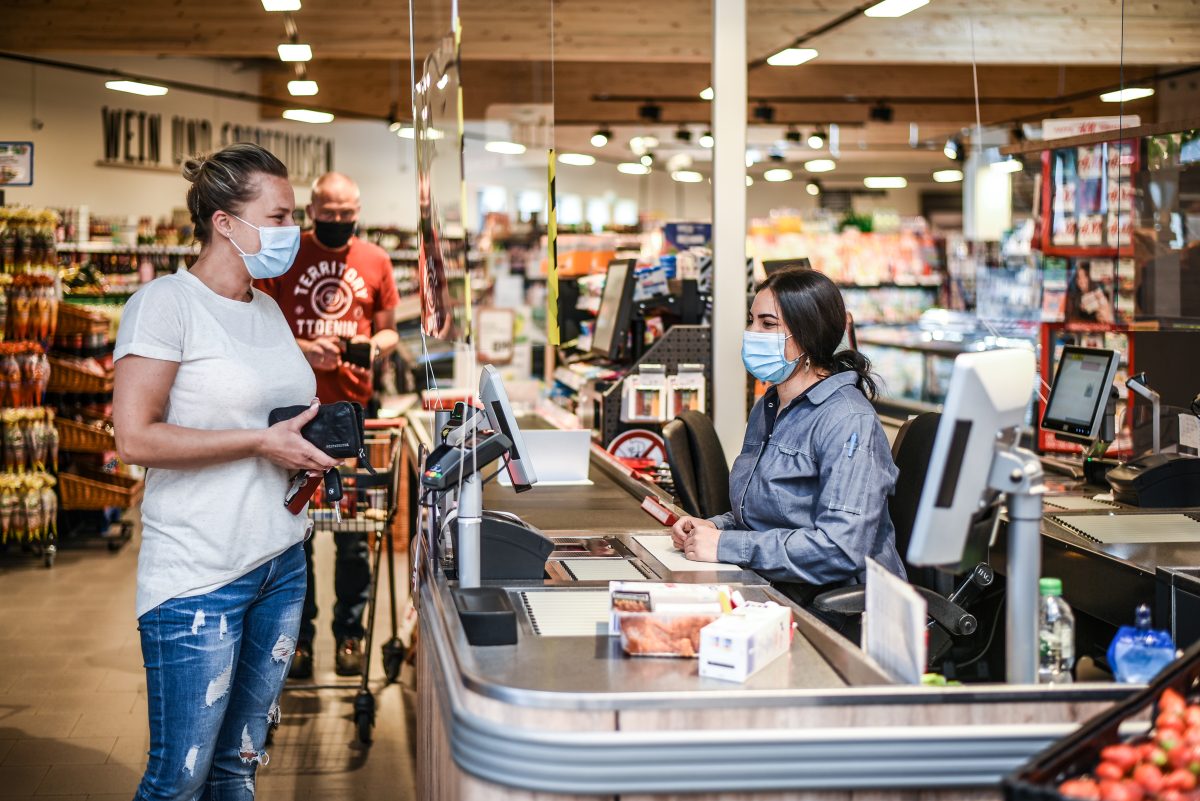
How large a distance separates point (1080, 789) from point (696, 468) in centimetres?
230

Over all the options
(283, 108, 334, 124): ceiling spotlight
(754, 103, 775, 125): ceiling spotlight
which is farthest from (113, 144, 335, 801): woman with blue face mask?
(754, 103, 775, 125): ceiling spotlight

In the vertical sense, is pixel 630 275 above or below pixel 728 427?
above

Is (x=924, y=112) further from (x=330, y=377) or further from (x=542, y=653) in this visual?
(x=542, y=653)

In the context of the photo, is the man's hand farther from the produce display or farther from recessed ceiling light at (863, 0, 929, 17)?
recessed ceiling light at (863, 0, 929, 17)

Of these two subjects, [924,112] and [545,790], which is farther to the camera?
[924,112]

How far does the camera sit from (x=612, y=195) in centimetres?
2225

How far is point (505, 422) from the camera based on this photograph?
2.62 metres

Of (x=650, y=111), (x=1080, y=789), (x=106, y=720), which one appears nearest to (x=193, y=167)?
(x=1080, y=789)

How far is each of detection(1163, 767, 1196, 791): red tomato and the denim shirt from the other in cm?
111

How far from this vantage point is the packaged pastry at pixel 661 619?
87.2 inches

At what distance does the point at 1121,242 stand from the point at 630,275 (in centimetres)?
235

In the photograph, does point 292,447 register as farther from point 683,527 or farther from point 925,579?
point 925,579

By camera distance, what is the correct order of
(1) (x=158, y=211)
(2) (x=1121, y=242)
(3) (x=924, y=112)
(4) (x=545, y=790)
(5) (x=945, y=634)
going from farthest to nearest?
(3) (x=924, y=112) → (1) (x=158, y=211) → (2) (x=1121, y=242) → (5) (x=945, y=634) → (4) (x=545, y=790)

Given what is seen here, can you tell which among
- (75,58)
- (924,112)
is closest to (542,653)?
(75,58)
